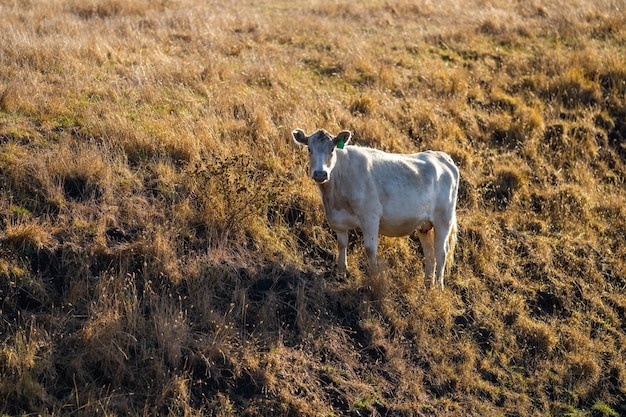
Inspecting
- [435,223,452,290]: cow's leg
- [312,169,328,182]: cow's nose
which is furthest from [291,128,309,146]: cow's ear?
[435,223,452,290]: cow's leg

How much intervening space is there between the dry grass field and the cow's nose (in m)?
1.87

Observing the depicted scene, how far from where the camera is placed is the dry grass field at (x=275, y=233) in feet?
31.4

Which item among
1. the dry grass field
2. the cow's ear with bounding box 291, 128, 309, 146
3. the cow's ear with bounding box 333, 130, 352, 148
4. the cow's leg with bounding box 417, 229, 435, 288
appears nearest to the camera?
the dry grass field

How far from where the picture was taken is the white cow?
34.6 ft

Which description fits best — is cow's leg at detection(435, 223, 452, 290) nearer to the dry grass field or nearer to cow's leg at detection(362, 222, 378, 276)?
the dry grass field

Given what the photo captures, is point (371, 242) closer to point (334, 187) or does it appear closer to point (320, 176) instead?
point (334, 187)

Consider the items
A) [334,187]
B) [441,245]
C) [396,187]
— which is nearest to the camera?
[334,187]

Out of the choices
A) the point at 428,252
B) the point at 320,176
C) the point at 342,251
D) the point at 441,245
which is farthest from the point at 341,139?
the point at 428,252

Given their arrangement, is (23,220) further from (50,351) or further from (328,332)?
(328,332)

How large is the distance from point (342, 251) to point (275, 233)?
116cm

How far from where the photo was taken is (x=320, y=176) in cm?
984

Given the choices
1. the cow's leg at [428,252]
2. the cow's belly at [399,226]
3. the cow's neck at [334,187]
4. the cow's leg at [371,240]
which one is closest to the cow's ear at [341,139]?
the cow's neck at [334,187]

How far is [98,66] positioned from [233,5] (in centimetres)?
787

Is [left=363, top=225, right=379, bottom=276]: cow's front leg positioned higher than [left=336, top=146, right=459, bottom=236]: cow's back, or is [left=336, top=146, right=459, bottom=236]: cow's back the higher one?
[left=336, top=146, right=459, bottom=236]: cow's back
